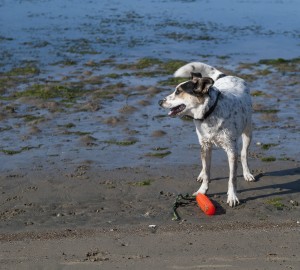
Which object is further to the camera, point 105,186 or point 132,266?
point 105,186

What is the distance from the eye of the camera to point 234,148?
817 centimetres

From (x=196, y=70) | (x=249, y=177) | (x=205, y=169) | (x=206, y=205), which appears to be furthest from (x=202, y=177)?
(x=196, y=70)

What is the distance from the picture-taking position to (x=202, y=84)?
773 cm

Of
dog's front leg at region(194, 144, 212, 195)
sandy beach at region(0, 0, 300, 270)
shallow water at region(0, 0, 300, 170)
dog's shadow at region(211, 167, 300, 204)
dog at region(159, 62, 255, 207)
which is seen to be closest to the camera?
sandy beach at region(0, 0, 300, 270)

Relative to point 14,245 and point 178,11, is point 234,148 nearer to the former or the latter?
point 14,245

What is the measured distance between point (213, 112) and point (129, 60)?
9588 mm

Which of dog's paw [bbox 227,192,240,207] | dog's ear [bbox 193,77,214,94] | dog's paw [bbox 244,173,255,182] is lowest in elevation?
dog's paw [bbox 244,173,255,182]

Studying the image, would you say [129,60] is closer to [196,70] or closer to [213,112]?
[196,70]

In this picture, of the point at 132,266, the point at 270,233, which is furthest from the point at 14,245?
the point at 270,233

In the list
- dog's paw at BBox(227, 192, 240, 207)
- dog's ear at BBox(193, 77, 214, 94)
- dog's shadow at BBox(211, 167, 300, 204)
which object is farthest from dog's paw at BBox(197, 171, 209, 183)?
dog's ear at BBox(193, 77, 214, 94)

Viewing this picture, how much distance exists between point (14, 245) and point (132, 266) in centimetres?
142

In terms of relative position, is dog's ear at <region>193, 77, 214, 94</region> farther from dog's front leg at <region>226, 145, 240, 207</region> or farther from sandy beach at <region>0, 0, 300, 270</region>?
sandy beach at <region>0, 0, 300, 270</region>

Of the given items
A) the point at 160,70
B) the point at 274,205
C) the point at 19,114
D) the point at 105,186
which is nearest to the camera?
the point at 274,205

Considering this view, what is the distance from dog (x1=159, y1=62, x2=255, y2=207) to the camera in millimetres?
7816
